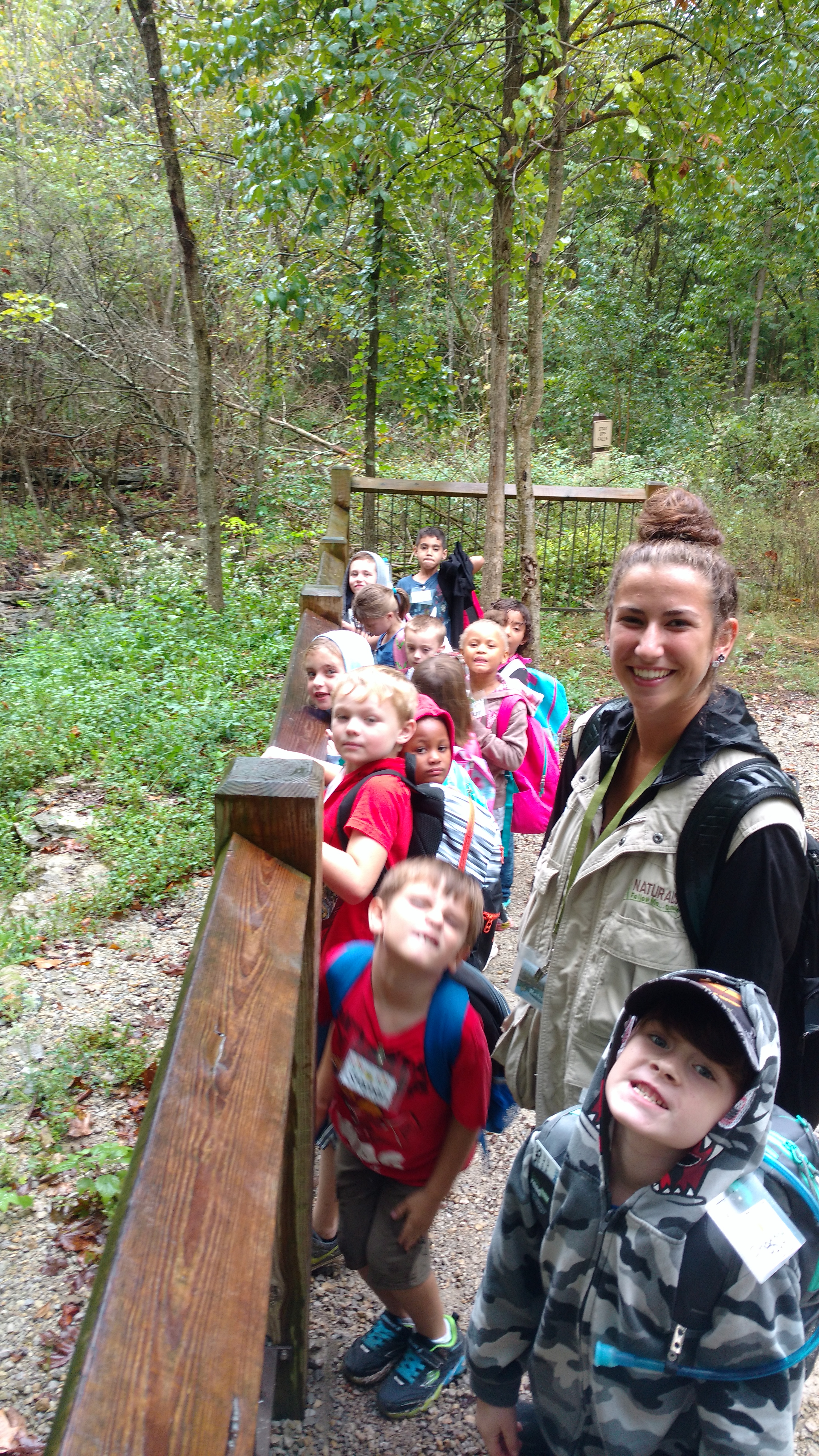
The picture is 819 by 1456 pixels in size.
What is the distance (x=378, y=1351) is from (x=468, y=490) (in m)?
6.84

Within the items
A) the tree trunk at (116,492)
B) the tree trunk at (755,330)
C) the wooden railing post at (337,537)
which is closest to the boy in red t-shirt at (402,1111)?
the wooden railing post at (337,537)

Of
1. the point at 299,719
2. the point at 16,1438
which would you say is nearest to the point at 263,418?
the point at 299,719

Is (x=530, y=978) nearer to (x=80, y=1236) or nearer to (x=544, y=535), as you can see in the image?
(x=80, y=1236)

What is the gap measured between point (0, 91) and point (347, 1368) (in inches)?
693

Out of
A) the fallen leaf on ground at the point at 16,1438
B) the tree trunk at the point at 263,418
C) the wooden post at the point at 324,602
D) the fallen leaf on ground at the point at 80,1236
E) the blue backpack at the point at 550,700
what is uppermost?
the tree trunk at the point at 263,418

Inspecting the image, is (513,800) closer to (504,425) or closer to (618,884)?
(618,884)

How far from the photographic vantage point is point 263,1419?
175 cm

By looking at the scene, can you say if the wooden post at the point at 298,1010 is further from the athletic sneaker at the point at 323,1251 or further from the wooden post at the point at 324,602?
the wooden post at the point at 324,602

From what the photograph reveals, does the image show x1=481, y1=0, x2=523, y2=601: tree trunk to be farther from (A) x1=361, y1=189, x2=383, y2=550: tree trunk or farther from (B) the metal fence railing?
(B) the metal fence railing

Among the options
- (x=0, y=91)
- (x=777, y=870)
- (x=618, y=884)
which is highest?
(x=0, y=91)

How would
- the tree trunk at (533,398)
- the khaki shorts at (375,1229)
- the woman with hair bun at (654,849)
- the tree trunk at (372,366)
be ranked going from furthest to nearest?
the tree trunk at (372,366)
the tree trunk at (533,398)
the khaki shorts at (375,1229)
the woman with hair bun at (654,849)

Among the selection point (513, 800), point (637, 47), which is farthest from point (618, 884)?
point (637, 47)

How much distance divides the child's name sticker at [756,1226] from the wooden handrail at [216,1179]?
58 centimetres

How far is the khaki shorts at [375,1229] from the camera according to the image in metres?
1.95
